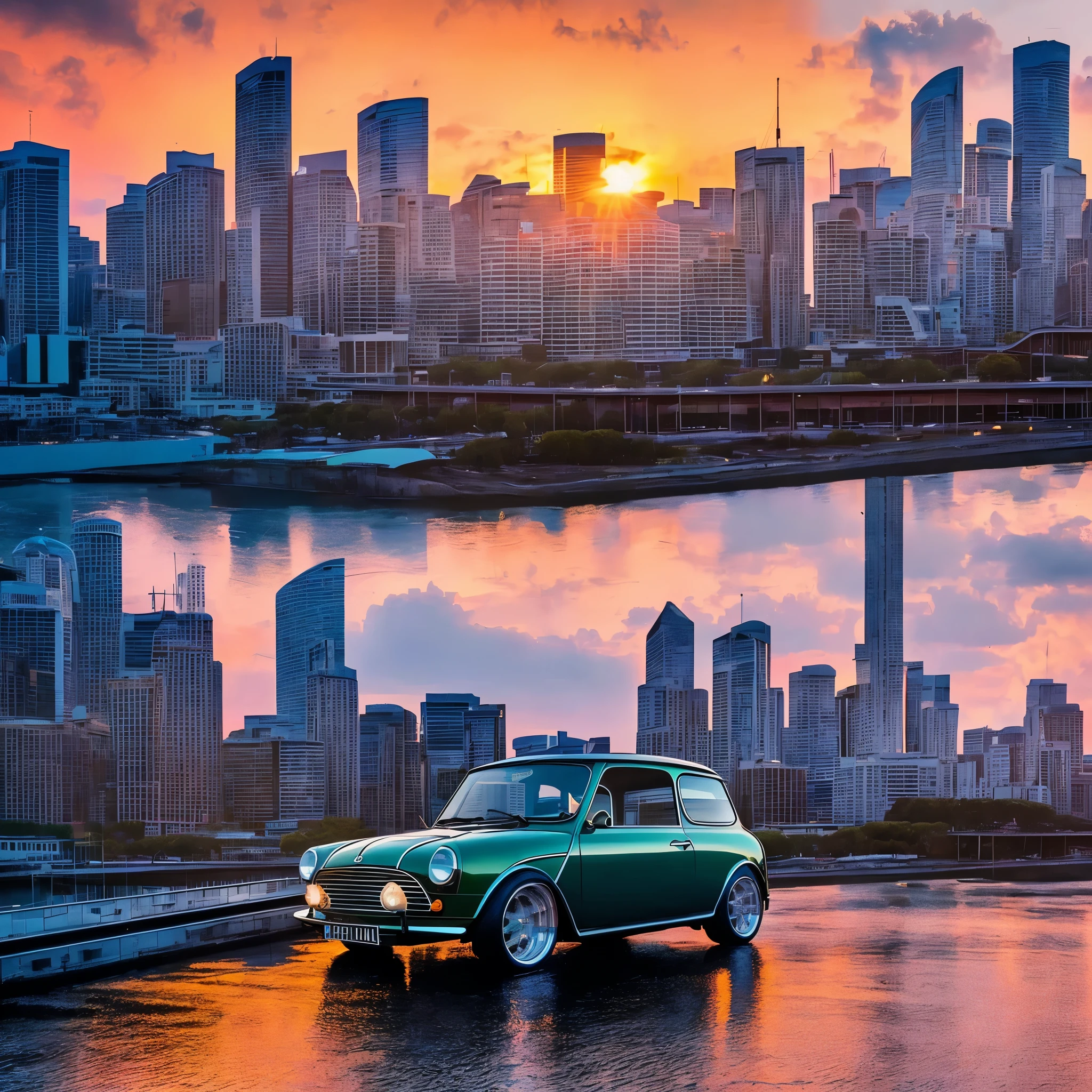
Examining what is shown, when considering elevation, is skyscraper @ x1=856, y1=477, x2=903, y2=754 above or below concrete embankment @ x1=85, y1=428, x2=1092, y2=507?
below

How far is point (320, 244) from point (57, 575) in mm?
28884

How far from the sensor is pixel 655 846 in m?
7.10

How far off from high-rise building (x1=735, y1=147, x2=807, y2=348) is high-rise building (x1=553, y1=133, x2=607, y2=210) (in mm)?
10645

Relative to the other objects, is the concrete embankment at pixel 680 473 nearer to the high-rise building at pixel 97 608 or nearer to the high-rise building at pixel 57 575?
the high-rise building at pixel 97 608

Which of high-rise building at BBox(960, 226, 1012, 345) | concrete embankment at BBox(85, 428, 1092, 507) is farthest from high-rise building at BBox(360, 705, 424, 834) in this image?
high-rise building at BBox(960, 226, 1012, 345)

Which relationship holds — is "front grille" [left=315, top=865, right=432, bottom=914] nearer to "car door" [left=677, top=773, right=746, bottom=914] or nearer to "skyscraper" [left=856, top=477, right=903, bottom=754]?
"car door" [left=677, top=773, right=746, bottom=914]

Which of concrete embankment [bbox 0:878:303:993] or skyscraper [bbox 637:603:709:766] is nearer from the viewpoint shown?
concrete embankment [bbox 0:878:303:993]

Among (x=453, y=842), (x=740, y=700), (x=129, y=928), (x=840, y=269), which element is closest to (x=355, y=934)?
(x=453, y=842)

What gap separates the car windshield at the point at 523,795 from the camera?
22.5 ft

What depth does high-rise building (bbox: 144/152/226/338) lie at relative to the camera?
8644 centimetres

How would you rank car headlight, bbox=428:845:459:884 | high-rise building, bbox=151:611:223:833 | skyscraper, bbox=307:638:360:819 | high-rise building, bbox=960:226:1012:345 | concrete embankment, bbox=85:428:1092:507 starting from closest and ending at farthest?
car headlight, bbox=428:845:459:884, concrete embankment, bbox=85:428:1092:507, high-rise building, bbox=960:226:1012:345, skyscraper, bbox=307:638:360:819, high-rise building, bbox=151:611:223:833

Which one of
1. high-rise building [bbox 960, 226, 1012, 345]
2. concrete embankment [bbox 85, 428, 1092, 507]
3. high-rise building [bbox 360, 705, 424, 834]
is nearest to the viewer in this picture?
concrete embankment [bbox 85, 428, 1092, 507]

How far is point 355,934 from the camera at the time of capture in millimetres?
6469

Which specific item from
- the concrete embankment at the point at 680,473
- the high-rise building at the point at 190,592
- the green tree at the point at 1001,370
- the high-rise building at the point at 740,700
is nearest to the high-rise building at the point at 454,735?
the high-rise building at the point at 740,700
